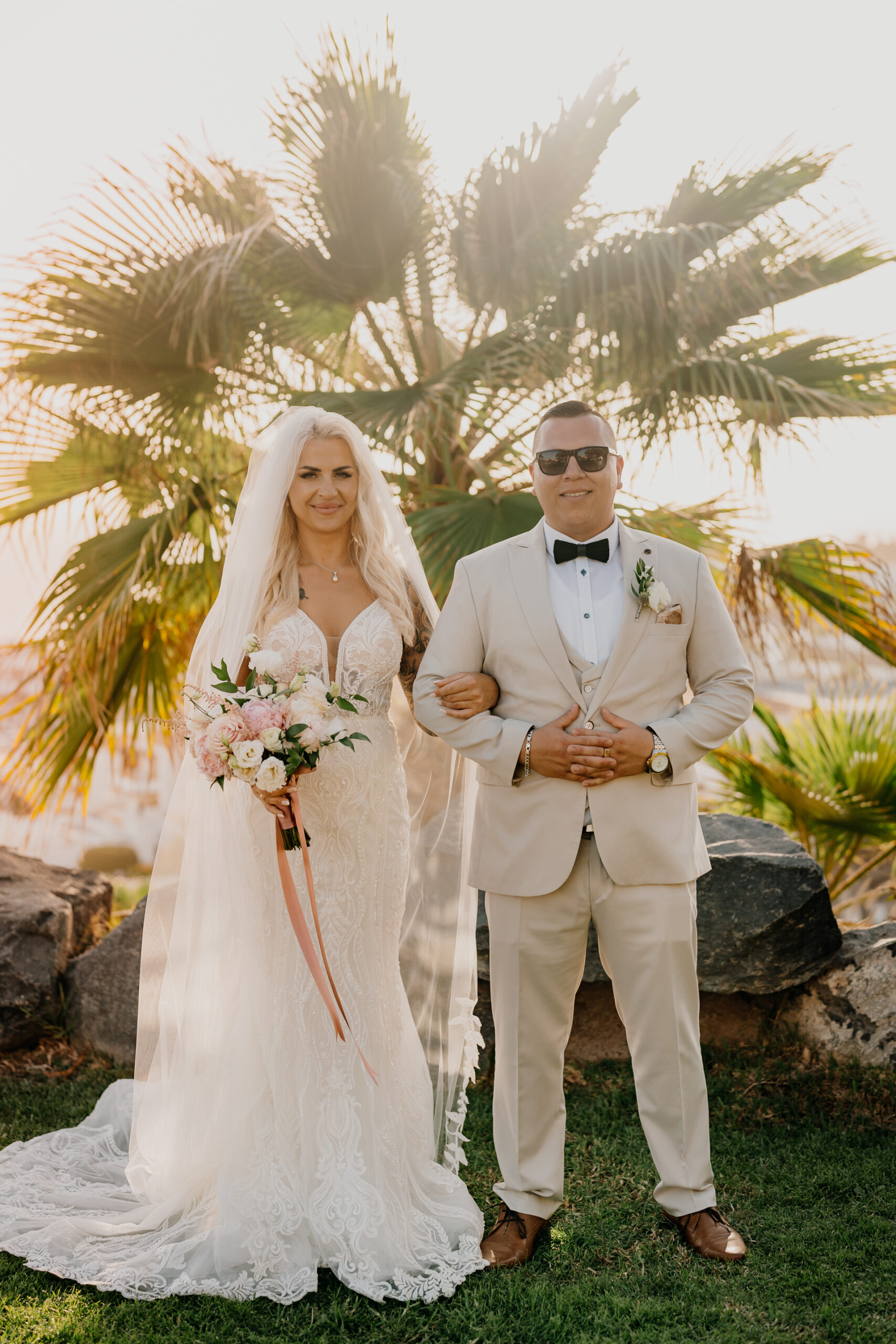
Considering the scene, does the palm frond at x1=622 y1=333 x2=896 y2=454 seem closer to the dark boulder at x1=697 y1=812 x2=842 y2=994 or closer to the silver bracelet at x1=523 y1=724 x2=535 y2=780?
the dark boulder at x1=697 y1=812 x2=842 y2=994

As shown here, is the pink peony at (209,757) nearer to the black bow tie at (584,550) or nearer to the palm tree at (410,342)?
the black bow tie at (584,550)

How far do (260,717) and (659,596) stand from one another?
1181 mm

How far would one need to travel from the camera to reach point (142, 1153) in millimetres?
3375

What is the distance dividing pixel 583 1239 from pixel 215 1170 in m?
1.17

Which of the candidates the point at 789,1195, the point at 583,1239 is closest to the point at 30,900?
the point at 583,1239

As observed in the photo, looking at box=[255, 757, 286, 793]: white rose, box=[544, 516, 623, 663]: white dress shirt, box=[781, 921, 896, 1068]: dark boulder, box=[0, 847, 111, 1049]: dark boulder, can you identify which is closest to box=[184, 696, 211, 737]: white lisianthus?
box=[255, 757, 286, 793]: white rose

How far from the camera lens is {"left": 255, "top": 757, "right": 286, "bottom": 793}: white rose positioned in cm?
269

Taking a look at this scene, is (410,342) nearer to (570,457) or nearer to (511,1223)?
(570,457)

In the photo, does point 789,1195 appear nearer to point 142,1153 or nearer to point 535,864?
point 535,864

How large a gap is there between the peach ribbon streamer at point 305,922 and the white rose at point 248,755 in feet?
0.84

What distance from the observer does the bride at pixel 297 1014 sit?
2.93m

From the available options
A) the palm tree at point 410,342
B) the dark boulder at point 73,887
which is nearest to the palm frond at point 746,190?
the palm tree at point 410,342

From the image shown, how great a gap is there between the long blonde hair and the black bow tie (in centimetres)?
61

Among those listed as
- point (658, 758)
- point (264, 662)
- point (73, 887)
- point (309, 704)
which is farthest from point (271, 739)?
point (73, 887)
